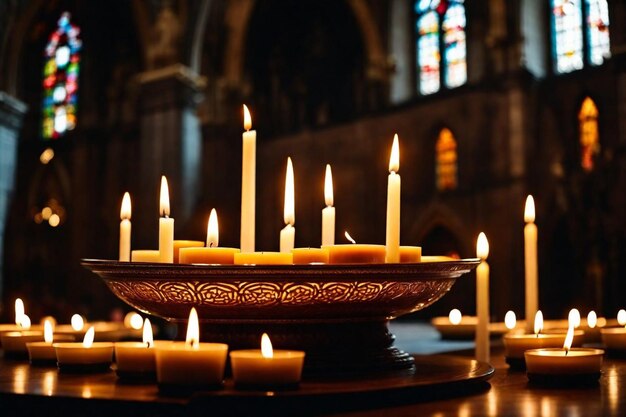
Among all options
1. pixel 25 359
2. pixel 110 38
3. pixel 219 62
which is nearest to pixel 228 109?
pixel 219 62

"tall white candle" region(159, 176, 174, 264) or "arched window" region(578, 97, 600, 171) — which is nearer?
"tall white candle" region(159, 176, 174, 264)

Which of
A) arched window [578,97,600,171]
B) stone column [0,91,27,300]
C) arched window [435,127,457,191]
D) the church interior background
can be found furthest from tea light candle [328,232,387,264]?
stone column [0,91,27,300]

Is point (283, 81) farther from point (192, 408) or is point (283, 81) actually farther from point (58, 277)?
point (192, 408)

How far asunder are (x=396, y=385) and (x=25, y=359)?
1.66m

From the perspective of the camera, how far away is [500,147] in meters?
13.4

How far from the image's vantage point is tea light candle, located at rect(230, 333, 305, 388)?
1717mm

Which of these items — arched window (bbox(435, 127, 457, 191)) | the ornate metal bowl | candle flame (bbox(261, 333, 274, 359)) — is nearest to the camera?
candle flame (bbox(261, 333, 274, 359))

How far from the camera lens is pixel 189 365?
172 cm

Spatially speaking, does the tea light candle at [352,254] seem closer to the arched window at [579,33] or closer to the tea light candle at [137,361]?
the tea light candle at [137,361]

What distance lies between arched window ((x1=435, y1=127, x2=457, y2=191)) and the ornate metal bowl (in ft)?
41.1

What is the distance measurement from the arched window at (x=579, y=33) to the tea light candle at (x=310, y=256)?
12.1m

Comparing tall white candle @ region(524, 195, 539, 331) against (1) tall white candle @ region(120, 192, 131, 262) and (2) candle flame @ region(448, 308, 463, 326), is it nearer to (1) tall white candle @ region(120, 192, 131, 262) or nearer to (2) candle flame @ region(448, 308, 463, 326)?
(2) candle flame @ region(448, 308, 463, 326)

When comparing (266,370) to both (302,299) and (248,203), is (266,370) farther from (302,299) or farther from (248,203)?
(248,203)

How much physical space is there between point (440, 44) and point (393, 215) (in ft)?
45.1
